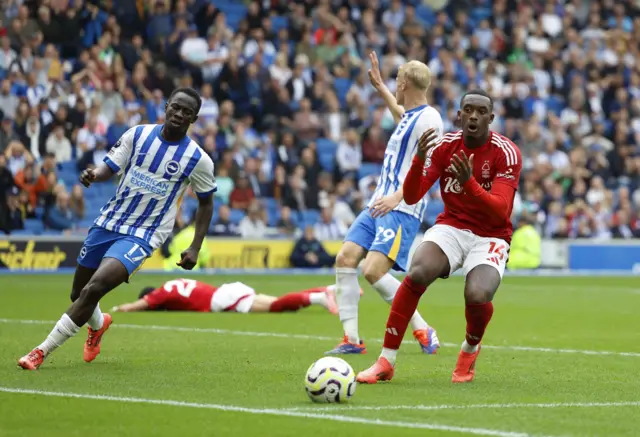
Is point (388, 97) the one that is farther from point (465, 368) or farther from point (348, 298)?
point (465, 368)

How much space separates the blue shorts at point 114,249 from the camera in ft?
32.7

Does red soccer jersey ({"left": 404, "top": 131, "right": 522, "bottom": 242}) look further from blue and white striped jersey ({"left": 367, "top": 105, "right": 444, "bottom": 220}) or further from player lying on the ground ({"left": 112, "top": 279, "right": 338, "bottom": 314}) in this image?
player lying on the ground ({"left": 112, "top": 279, "right": 338, "bottom": 314})

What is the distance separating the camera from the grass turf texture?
22.9 feet

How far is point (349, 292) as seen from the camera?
11.4 meters

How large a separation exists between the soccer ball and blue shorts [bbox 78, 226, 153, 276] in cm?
257

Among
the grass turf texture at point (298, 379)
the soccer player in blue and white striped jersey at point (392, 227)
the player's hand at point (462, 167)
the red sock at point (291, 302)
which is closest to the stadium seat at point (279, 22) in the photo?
the grass turf texture at point (298, 379)

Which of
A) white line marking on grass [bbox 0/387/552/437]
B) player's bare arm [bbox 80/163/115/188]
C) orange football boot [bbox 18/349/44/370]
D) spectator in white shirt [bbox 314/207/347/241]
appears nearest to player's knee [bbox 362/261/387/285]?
player's bare arm [bbox 80/163/115/188]

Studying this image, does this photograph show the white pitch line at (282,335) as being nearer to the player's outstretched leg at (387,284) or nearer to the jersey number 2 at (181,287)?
the player's outstretched leg at (387,284)

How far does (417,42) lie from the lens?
31.7 metres

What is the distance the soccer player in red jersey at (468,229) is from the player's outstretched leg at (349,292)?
1.98 m

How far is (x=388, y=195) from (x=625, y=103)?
77.1 ft

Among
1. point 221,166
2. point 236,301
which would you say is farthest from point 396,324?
point 221,166

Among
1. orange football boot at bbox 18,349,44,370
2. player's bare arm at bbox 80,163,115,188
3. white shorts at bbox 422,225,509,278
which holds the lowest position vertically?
orange football boot at bbox 18,349,44,370

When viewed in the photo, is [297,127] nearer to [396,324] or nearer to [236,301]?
[236,301]
